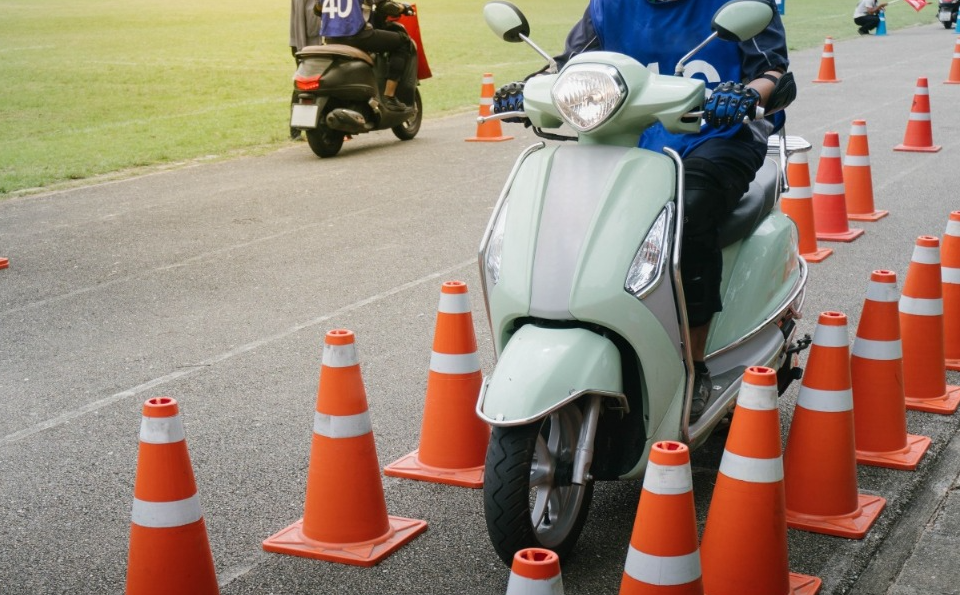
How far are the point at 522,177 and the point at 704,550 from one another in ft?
4.27

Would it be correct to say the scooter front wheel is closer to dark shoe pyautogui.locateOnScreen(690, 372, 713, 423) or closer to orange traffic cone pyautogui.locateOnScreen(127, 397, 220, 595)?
dark shoe pyautogui.locateOnScreen(690, 372, 713, 423)

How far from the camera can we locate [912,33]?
30797mm

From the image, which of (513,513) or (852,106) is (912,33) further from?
(513,513)

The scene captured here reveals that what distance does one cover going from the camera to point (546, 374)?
3631mm

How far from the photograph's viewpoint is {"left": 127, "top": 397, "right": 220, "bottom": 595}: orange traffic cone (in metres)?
3.57

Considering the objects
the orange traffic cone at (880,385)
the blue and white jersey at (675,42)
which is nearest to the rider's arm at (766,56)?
the blue and white jersey at (675,42)

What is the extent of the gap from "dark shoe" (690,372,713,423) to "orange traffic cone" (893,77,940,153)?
896 cm

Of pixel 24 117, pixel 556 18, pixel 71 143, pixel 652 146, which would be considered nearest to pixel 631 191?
pixel 652 146

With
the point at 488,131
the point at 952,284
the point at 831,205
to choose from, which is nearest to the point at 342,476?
the point at 952,284

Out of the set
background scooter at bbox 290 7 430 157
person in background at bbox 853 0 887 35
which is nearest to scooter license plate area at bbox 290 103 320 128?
background scooter at bbox 290 7 430 157

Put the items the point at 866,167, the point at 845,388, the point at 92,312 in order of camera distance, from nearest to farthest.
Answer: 1. the point at 845,388
2. the point at 92,312
3. the point at 866,167

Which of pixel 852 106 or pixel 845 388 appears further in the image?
pixel 852 106

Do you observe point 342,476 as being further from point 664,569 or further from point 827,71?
point 827,71

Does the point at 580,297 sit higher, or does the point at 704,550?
the point at 580,297
